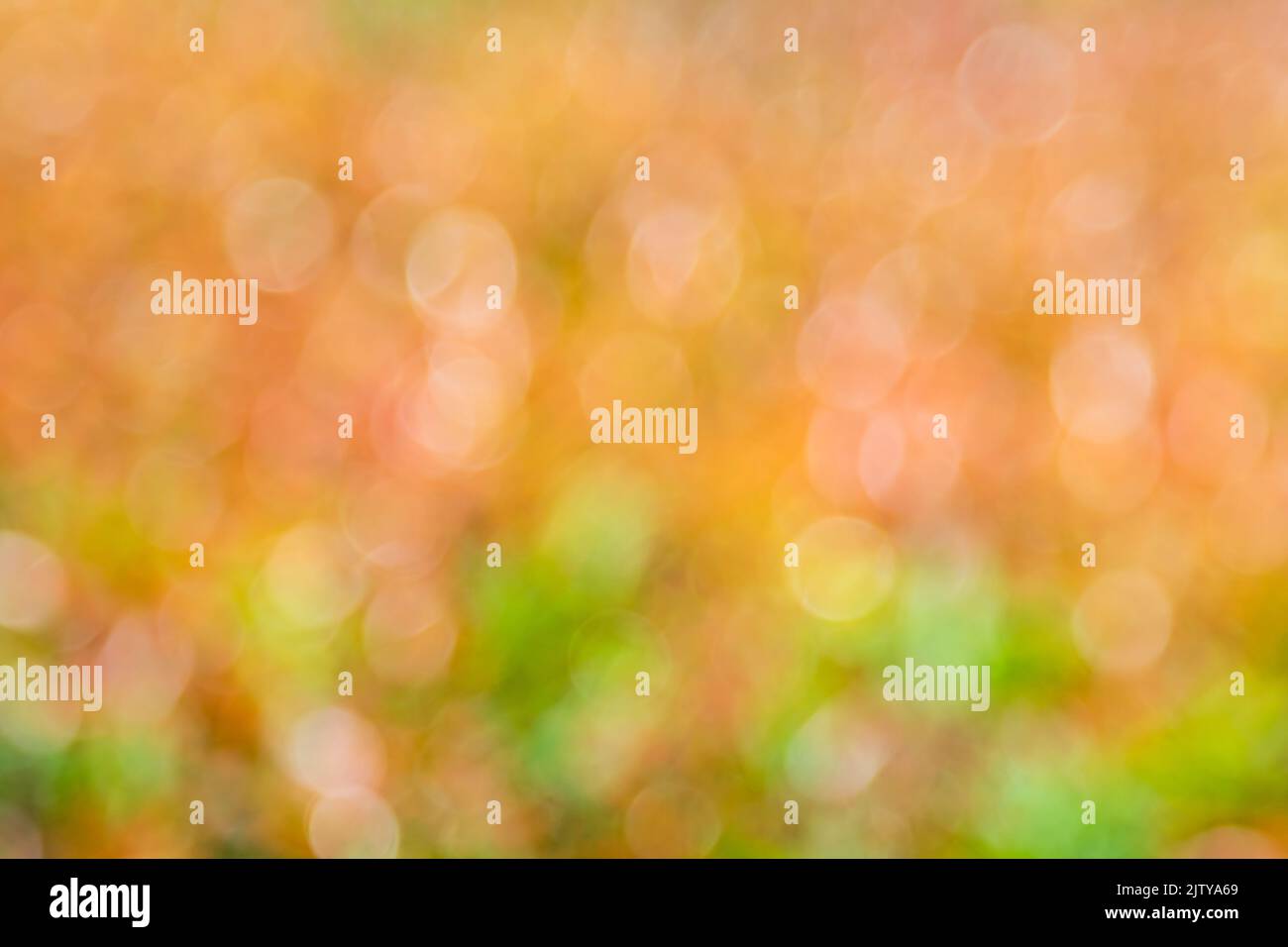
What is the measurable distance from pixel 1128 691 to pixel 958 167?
0.71 m

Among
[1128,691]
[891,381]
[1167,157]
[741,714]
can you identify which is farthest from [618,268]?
[1128,691]

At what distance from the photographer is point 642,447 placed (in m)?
1.33

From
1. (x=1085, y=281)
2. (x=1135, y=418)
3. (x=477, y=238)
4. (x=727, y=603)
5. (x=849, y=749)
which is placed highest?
(x=477, y=238)

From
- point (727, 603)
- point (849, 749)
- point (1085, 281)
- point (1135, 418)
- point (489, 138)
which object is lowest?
point (849, 749)

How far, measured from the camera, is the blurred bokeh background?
130 cm

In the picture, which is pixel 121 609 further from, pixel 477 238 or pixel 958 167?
pixel 958 167

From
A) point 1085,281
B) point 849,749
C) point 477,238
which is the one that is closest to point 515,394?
point 477,238

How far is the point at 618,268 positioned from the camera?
134cm

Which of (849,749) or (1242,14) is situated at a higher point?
(1242,14)

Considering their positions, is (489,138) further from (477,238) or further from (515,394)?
(515,394)

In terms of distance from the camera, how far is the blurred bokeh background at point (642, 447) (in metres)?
1.30

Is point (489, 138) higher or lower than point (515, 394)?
higher

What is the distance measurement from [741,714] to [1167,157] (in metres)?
0.91

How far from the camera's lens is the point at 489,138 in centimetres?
135
